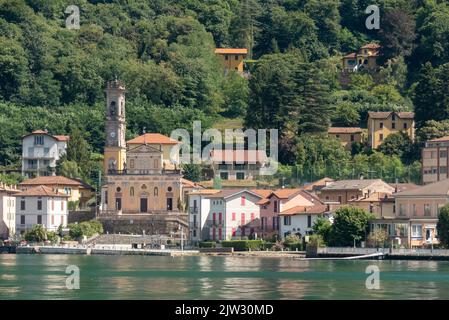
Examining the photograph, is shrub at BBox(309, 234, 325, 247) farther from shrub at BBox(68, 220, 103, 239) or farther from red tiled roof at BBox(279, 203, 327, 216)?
shrub at BBox(68, 220, 103, 239)

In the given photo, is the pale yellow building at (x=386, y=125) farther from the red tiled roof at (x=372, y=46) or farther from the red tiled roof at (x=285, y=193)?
the red tiled roof at (x=372, y=46)

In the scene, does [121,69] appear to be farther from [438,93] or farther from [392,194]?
[392,194]

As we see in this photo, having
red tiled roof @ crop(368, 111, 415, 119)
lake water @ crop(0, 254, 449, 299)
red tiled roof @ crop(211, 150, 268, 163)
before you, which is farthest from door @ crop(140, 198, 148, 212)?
lake water @ crop(0, 254, 449, 299)

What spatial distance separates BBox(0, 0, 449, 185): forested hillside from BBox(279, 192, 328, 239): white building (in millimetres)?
11149

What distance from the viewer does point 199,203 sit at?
5044 inches

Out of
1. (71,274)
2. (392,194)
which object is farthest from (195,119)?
(71,274)

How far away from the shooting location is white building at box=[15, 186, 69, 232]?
429 feet

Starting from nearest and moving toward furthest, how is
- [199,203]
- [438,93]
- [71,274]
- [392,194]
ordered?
[71,274] → [392,194] → [199,203] → [438,93]

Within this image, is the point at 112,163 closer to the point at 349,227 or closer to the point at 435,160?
the point at 435,160

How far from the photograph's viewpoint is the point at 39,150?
143 metres

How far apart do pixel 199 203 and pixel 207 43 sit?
4001 centimetres

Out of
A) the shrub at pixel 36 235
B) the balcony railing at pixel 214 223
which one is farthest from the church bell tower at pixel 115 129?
the balcony railing at pixel 214 223

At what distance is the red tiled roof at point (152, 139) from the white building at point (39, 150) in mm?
6268

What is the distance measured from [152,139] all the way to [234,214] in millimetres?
14345
